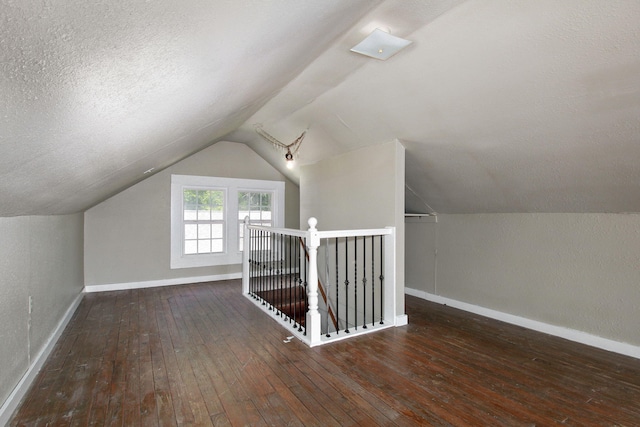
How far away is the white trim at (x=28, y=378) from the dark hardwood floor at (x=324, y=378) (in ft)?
0.17

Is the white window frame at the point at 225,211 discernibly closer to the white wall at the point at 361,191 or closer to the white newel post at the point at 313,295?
the white wall at the point at 361,191

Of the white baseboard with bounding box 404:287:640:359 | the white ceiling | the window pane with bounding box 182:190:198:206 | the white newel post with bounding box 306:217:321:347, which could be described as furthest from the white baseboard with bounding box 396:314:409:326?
the window pane with bounding box 182:190:198:206

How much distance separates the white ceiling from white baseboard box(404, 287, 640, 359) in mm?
1173

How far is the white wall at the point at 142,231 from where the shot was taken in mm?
4902

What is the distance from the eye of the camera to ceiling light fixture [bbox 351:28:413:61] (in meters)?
2.11

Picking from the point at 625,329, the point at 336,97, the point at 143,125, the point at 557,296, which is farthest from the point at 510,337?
the point at 143,125

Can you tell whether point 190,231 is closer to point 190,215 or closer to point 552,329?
point 190,215

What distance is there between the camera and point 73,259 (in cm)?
400

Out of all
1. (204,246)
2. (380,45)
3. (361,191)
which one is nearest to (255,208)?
(204,246)

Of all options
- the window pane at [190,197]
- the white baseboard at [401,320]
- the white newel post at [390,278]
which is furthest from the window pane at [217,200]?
the white baseboard at [401,320]

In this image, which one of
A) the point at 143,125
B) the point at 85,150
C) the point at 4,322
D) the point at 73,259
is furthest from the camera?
the point at 73,259

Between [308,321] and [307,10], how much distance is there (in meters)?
2.46

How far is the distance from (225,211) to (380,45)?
4359 mm

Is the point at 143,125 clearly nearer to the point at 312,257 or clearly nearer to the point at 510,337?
the point at 312,257
